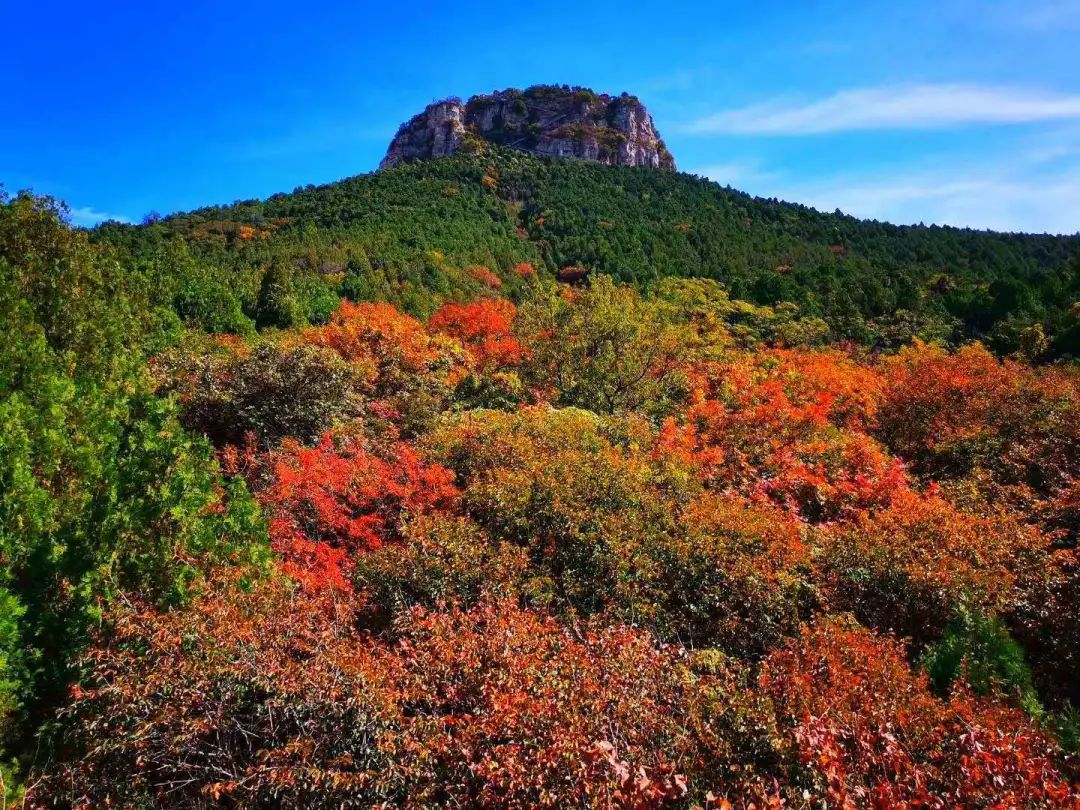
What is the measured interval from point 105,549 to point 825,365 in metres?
29.3

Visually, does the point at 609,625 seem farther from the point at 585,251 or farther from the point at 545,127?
the point at 545,127

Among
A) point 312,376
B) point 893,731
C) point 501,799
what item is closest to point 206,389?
point 312,376

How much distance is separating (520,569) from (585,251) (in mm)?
58629

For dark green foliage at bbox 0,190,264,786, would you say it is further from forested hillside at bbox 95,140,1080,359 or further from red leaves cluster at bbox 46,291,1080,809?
forested hillside at bbox 95,140,1080,359

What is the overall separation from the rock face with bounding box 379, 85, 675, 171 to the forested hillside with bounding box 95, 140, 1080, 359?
1192 centimetres

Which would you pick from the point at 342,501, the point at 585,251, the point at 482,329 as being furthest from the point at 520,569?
the point at 585,251

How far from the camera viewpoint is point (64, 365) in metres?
16.9

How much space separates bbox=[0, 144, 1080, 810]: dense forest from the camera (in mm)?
6336

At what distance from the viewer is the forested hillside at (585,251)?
43688mm

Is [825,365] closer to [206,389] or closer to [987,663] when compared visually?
[987,663]

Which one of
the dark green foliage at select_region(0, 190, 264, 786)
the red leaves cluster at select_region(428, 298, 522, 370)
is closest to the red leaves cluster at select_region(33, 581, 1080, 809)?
the dark green foliage at select_region(0, 190, 264, 786)

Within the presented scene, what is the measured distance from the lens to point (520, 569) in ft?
36.6

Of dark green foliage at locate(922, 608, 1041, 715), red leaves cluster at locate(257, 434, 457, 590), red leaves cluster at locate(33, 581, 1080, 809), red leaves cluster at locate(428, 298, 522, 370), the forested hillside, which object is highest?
the forested hillside

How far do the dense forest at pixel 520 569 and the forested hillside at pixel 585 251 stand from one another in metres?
17.2
